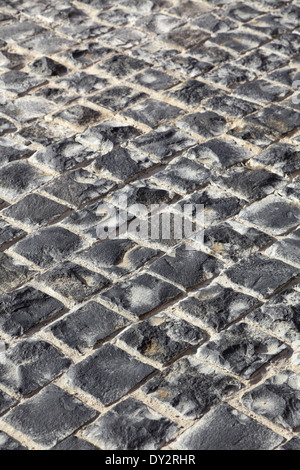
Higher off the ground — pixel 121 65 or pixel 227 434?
pixel 121 65

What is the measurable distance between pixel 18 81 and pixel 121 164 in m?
1.25

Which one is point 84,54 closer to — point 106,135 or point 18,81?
point 18,81

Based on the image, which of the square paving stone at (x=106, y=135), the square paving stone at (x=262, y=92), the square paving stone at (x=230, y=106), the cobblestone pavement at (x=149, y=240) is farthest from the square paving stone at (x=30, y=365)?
the square paving stone at (x=262, y=92)

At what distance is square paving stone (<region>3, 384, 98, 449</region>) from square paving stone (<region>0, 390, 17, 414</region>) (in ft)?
0.09

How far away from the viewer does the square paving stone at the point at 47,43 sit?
5.70m

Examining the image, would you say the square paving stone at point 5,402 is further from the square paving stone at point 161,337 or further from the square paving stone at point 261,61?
the square paving stone at point 261,61

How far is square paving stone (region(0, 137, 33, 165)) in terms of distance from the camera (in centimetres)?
461

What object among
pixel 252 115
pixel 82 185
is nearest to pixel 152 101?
pixel 252 115

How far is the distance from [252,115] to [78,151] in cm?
113

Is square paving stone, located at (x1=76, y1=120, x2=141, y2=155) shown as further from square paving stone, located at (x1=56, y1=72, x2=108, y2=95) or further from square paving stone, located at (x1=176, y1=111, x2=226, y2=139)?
square paving stone, located at (x1=56, y1=72, x2=108, y2=95)

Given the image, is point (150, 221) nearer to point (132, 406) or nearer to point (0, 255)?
point (0, 255)

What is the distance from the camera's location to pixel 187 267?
3834 millimetres

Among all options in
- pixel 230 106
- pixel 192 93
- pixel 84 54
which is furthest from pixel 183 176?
pixel 84 54

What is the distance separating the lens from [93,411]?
3.14 meters
